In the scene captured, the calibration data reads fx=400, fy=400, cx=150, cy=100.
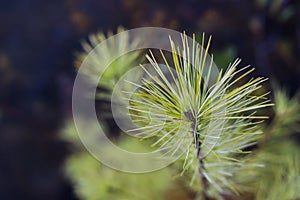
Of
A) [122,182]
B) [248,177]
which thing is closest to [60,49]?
[122,182]

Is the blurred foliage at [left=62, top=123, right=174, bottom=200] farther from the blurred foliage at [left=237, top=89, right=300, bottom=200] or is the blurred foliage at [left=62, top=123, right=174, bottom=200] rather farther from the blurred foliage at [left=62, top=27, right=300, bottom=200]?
the blurred foliage at [left=237, top=89, right=300, bottom=200]

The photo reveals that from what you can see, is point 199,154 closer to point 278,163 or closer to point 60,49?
point 278,163

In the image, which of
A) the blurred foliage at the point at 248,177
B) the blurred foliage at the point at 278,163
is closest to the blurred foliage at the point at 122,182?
the blurred foliage at the point at 248,177

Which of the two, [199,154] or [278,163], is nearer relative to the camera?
[199,154]

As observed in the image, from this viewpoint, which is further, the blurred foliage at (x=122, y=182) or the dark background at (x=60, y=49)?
the dark background at (x=60, y=49)

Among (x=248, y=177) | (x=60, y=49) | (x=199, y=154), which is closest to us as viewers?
(x=199, y=154)

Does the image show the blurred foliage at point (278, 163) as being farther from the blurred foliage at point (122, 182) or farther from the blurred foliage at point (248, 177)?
the blurred foliage at point (122, 182)

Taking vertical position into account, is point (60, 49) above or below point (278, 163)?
above

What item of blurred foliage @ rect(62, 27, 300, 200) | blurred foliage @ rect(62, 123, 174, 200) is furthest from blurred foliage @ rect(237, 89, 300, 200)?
blurred foliage @ rect(62, 123, 174, 200)
